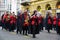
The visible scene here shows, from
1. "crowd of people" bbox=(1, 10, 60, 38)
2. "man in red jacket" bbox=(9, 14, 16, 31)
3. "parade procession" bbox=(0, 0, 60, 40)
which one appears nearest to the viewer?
"crowd of people" bbox=(1, 10, 60, 38)

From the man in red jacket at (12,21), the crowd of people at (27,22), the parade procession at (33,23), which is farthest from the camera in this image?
the man in red jacket at (12,21)

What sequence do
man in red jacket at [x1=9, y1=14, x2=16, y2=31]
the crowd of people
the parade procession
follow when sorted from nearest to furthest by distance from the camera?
the crowd of people < the parade procession < man in red jacket at [x1=9, y1=14, x2=16, y2=31]

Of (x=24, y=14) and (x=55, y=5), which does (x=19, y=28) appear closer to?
(x=24, y=14)

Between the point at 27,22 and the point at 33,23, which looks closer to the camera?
the point at 33,23

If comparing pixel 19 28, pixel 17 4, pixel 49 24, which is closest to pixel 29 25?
pixel 19 28

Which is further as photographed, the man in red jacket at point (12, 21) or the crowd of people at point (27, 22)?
the man in red jacket at point (12, 21)

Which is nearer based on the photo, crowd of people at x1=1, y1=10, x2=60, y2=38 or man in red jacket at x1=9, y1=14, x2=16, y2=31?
crowd of people at x1=1, y1=10, x2=60, y2=38

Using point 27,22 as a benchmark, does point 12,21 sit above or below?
below

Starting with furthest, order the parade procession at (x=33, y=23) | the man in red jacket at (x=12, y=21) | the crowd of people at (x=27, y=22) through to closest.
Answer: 1. the man in red jacket at (x=12, y=21)
2. the parade procession at (x=33, y=23)
3. the crowd of people at (x=27, y=22)

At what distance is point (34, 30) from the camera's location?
16.6 metres

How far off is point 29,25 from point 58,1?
20.5 m

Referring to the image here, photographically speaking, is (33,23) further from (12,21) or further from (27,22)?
(12,21)

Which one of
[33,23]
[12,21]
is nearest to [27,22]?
[33,23]

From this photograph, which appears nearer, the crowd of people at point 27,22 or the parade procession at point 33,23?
the crowd of people at point 27,22
